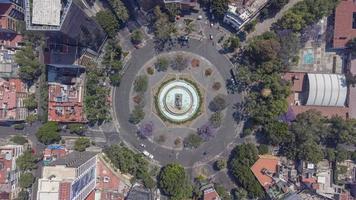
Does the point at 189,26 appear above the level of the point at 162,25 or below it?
above

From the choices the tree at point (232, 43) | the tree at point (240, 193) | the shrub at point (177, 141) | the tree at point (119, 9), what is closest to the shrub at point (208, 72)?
the tree at point (232, 43)

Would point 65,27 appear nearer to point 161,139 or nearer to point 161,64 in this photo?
point 161,64

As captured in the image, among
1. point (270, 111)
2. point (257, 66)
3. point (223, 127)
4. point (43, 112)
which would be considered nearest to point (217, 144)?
point (223, 127)

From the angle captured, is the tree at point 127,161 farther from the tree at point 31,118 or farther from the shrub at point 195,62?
the shrub at point 195,62

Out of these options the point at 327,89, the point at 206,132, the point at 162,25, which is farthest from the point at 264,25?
the point at 206,132

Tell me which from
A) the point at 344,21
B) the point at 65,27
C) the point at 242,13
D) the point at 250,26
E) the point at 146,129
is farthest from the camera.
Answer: the point at 146,129

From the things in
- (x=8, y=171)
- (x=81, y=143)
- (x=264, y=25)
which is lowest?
(x=8, y=171)

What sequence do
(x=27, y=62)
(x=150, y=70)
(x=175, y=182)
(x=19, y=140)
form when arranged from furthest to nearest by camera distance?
(x=150, y=70) < (x=19, y=140) < (x=27, y=62) < (x=175, y=182)
